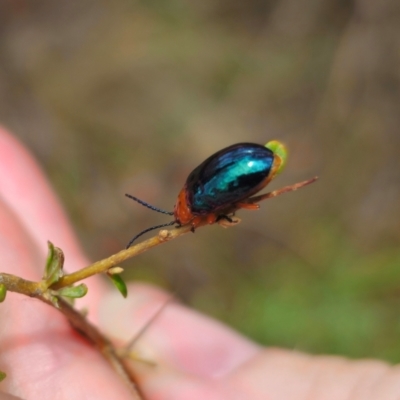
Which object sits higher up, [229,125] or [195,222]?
[195,222]

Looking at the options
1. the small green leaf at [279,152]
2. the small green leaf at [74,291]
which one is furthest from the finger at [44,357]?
the small green leaf at [279,152]

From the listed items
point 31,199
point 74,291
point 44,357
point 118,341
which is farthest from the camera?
point 31,199

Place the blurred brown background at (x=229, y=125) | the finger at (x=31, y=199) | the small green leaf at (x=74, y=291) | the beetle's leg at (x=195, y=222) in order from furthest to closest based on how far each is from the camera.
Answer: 1. the blurred brown background at (x=229, y=125)
2. the finger at (x=31, y=199)
3. the beetle's leg at (x=195, y=222)
4. the small green leaf at (x=74, y=291)

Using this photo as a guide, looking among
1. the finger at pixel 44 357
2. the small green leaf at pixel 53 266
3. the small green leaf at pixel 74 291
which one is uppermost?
the small green leaf at pixel 53 266

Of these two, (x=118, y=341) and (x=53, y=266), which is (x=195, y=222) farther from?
(x=118, y=341)

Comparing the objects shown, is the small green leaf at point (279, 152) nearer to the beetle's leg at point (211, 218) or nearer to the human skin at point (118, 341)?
the beetle's leg at point (211, 218)

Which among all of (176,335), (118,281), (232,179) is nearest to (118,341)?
(176,335)

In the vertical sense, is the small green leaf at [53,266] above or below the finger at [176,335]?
above

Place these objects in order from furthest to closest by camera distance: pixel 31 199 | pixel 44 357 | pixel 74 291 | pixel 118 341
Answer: pixel 31 199 → pixel 118 341 → pixel 44 357 → pixel 74 291
